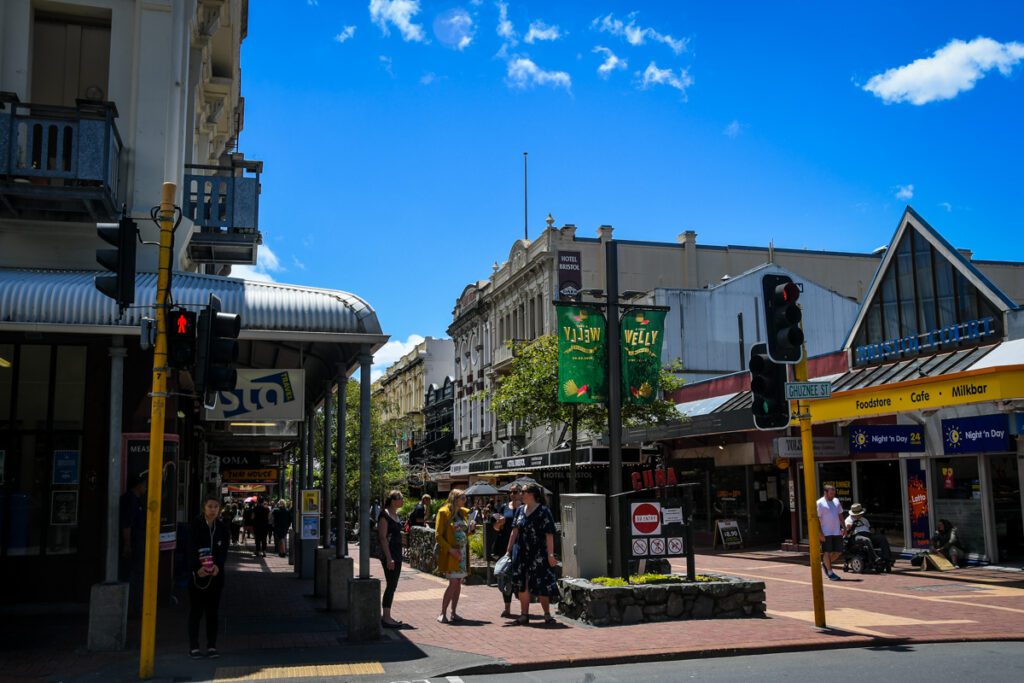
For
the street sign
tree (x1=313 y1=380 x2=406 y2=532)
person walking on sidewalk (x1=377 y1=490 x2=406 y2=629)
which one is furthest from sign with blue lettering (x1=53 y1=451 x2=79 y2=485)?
tree (x1=313 y1=380 x2=406 y2=532)

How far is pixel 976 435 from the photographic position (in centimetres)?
1770

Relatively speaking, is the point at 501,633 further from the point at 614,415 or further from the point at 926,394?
the point at 926,394

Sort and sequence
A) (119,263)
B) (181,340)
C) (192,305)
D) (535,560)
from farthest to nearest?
1. (535,560)
2. (192,305)
3. (181,340)
4. (119,263)

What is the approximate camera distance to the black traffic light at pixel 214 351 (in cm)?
901

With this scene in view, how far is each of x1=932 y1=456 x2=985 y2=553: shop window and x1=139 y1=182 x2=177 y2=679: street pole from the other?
15.9 meters

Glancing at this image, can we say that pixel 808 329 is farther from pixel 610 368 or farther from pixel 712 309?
pixel 610 368

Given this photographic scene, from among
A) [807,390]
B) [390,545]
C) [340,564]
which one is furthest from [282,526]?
[807,390]

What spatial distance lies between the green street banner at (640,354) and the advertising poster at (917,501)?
30.0ft

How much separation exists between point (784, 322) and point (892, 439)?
384 inches

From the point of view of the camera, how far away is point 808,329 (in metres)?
39.0

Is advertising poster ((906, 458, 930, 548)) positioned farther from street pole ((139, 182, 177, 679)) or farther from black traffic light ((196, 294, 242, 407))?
street pole ((139, 182, 177, 679))

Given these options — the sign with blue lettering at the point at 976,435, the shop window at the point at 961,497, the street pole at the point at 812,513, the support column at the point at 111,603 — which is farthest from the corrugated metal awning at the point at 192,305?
the shop window at the point at 961,497

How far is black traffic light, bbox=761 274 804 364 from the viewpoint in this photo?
10953mm

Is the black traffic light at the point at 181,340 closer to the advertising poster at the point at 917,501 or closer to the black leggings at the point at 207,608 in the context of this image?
the black leggings at the point at 207,608
